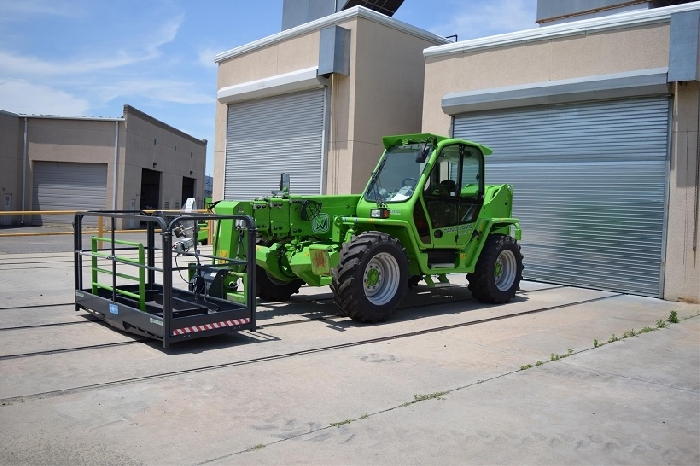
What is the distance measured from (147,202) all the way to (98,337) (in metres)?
34.4

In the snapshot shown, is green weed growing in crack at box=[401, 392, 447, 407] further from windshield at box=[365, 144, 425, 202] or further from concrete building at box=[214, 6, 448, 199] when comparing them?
concrete building at box=[214, 6, 448, 199]

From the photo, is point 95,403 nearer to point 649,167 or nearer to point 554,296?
point 554,296

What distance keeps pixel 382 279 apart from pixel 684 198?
620 centimetres

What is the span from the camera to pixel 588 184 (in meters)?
12.9

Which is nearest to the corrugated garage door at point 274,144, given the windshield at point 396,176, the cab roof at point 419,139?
the cab roof at point 419,139

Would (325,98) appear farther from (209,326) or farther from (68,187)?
(68,187)

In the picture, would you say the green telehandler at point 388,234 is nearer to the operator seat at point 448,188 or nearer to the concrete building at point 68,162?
the operator seat at point 448,188

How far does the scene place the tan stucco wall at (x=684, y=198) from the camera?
37.2 feet

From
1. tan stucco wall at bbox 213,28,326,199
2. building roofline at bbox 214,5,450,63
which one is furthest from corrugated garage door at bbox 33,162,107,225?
building roofline at bbox 214,5,450,63

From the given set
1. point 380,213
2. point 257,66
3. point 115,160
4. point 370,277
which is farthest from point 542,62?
point 115,160

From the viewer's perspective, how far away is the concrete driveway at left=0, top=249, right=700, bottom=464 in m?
4.46

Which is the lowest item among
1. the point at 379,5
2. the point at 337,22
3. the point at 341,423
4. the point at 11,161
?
the point at 341,423

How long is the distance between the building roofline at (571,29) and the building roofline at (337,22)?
5.45ft

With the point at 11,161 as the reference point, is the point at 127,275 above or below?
below
